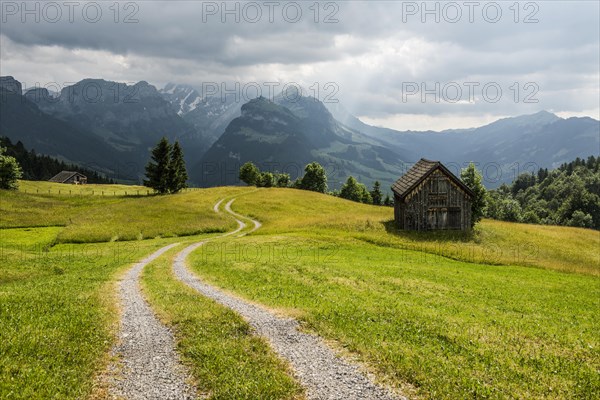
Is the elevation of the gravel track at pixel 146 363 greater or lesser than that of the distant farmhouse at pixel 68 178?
lesser

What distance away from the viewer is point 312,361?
41.0ft

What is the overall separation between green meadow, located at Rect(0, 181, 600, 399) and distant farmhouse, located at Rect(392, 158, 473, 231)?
8270 millimetres

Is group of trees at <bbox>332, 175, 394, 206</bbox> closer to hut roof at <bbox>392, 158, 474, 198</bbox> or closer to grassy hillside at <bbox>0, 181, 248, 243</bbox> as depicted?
grassy hillside at <bbox>0, 181, 248, 243</bbox>

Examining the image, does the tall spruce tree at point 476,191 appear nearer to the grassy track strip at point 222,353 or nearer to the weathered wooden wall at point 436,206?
the weathered wooden wall at point 436,206

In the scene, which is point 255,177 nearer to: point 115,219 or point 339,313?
point 115,219

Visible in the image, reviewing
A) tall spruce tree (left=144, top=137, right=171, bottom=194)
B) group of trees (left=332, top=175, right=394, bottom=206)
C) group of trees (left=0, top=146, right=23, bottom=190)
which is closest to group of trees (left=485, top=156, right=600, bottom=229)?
group of trees (left=332, top=175, right=394, bottom=206)

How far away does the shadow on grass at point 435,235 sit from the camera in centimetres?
5325

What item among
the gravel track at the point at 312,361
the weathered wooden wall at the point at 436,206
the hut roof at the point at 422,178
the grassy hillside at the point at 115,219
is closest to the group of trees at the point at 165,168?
the grassy hillside at the point at 115,219

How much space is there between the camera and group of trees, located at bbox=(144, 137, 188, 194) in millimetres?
107125

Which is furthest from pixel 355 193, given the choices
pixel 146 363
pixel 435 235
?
pixel 146 363

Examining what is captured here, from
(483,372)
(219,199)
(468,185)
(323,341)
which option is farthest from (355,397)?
(219,199)

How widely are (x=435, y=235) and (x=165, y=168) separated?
82.0m

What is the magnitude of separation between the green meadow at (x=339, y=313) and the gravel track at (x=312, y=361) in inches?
20.6

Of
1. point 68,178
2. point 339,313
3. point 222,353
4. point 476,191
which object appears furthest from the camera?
point 68,178
